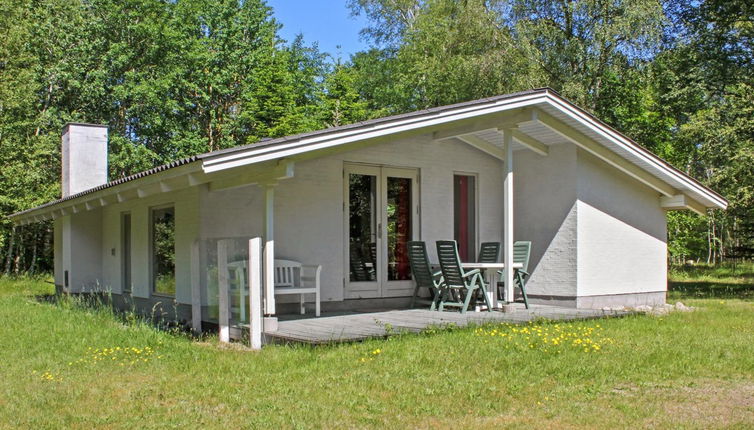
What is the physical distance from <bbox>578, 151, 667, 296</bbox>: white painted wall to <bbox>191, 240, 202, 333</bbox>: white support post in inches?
224

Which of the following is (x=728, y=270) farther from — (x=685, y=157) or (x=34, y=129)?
(x=34, y=129)

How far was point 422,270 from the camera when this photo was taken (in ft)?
34.3

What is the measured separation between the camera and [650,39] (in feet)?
67.1

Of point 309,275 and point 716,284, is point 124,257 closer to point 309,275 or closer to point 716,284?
point 309,275

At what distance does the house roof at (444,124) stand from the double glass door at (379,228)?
1784 mm

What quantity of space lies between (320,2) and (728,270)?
28835 millimetres

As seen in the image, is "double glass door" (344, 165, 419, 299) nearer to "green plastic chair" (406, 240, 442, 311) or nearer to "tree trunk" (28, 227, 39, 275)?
Answer: "green plastic chair" (406, 240, 442, 311)

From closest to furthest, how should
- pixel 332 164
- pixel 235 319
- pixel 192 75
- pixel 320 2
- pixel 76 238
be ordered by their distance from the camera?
pixel 235 319 → pixel 332 164 → pixel 76 238 → pixel 192 75 → pixel 320 2

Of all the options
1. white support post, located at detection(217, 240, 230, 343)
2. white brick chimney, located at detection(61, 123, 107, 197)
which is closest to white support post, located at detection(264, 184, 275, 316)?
white support post, located at detection(217, 240, 230, 343)

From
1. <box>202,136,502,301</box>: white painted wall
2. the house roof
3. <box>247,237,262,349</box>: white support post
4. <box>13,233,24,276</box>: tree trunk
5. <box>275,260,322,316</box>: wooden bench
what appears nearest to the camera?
the house roof

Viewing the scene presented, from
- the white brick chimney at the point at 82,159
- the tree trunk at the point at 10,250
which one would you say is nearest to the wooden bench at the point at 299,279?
the white brick chimney at the point at 82,159

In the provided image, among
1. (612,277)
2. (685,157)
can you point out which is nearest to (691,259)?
(685,157)

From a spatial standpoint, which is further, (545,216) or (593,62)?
(593,62)

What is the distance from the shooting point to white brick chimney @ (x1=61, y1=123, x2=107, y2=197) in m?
15.1
